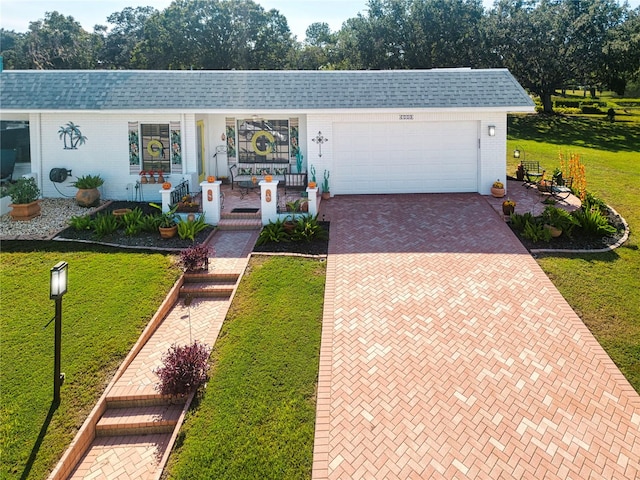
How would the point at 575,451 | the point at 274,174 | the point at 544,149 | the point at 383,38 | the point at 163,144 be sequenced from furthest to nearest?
1. the point at 383,38
2. the point at 544,149
3. the point at 274,174
4. the point at 163,144
5. the point at 575,451

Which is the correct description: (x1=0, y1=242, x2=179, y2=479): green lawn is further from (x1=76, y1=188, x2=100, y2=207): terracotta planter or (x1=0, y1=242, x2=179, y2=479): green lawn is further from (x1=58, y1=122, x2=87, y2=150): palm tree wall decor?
(x1=58, y1=122, x2=87, y2=150): palm tree wall decor

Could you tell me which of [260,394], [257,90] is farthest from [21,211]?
[260,394]

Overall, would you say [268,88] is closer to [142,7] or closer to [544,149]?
[544,149]

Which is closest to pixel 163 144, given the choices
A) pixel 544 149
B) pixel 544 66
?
pixel 544 149

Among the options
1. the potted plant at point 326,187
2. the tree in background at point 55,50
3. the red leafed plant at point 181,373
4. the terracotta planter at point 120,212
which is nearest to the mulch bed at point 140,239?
the terracotta planter at point 120,212

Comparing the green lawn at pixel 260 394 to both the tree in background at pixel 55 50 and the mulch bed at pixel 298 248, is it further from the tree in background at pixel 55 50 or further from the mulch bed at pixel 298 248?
the tree in background at pixel 55 50

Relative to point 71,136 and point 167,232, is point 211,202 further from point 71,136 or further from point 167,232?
point 71,136
